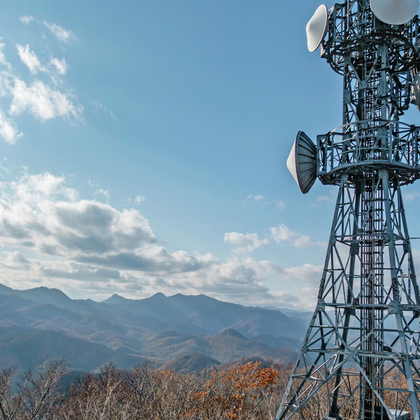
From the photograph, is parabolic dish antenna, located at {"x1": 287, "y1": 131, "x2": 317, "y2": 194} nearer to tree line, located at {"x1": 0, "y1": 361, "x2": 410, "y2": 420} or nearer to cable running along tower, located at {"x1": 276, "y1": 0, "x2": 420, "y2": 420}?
cable running along tower, located at {"x1": 276, "y1": 0, "x2": 420, "y2": 420}

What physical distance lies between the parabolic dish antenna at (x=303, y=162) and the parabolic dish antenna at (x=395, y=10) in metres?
6.28

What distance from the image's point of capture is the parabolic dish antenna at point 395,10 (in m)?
17.9

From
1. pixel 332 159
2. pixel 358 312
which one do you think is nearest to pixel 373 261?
pixel 358 312

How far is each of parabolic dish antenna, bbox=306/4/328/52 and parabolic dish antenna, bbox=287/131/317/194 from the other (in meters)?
4.92

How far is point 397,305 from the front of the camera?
56.4ft

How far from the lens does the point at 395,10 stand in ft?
59.2

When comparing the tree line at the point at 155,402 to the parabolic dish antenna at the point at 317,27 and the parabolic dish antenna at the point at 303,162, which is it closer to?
the parabolic dish antenna at the point at 303,162

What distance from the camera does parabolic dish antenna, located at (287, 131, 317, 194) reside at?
20.2 meters

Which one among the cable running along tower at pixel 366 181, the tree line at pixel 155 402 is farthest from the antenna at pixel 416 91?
the tree line at pixel 155 402

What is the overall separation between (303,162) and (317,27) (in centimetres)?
722

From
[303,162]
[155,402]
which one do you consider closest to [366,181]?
[303,162]

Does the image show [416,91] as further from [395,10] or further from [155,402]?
[155,402]

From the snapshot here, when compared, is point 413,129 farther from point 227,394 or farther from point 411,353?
point 227,394

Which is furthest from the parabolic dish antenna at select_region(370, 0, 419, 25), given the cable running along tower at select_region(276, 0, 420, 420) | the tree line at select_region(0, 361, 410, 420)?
the tree line at select_region(0, 361, 410, 420)
